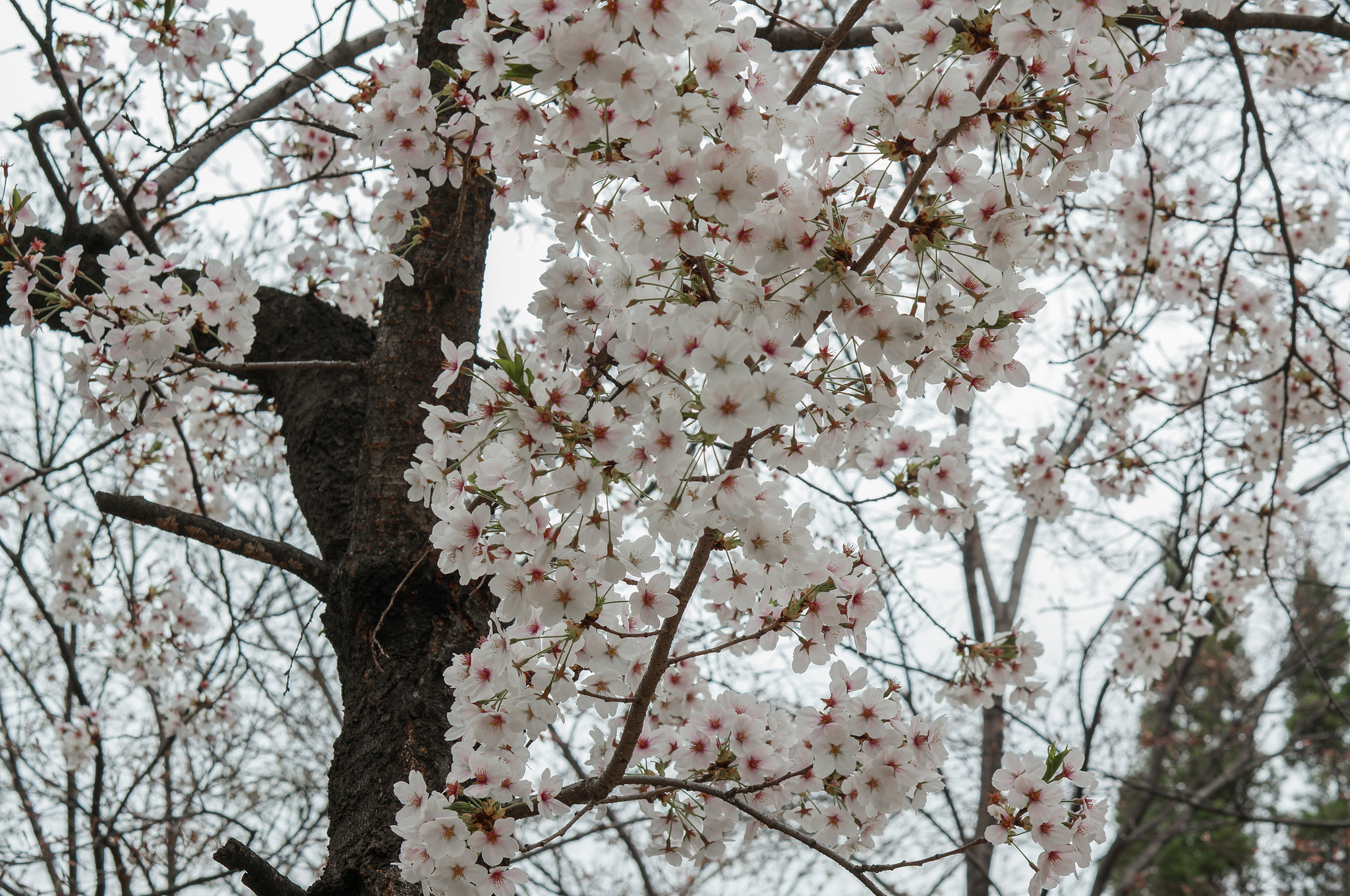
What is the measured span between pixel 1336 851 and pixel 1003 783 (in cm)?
1504

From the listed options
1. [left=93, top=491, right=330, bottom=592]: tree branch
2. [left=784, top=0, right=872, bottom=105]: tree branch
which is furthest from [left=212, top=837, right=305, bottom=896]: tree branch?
[left=784, top=0, right=872, bottom=105]: tree branch

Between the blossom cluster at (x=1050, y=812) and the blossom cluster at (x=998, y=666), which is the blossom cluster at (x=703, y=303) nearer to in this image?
the blossom cluster at (x=1050, y=812)

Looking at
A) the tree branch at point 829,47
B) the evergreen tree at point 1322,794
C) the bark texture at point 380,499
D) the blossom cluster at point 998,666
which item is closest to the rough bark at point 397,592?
the bark texture at point 380,499

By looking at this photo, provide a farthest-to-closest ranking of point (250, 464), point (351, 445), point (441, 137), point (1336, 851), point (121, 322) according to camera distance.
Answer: point (1336, 851), point (250, 464), point (351, 445), point (121, 322), point (441, 137)

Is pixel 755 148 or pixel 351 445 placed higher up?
pixel 351 445

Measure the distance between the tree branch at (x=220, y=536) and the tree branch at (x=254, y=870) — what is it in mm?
726

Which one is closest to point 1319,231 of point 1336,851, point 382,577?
point 382,577

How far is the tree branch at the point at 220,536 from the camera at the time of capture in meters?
2.13

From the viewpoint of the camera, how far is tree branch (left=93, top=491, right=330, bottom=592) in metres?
2.13

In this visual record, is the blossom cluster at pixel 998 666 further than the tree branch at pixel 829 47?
Yes

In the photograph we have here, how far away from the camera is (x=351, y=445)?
244cm

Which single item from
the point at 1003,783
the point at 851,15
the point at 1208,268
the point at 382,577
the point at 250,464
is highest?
the point at 1208,268

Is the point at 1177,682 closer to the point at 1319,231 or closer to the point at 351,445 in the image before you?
the point at 1319,231

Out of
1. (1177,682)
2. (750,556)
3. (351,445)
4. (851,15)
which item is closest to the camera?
(750,556)
